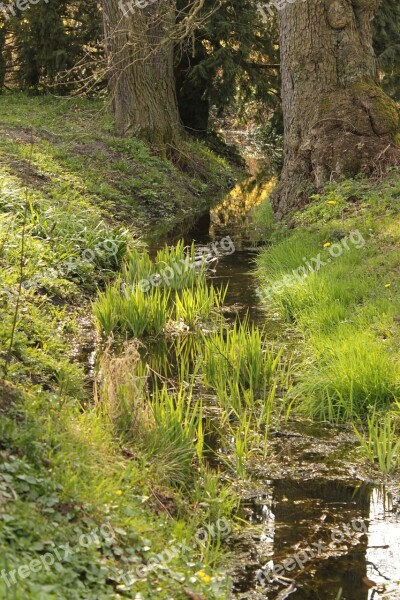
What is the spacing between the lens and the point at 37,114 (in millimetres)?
20438

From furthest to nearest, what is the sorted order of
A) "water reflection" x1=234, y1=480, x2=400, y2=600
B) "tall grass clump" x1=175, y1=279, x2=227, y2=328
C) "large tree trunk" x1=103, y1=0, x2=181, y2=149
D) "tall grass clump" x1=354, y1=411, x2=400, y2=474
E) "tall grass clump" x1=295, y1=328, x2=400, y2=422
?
"large tree trunk" x1=103, y1=0, x2=181, y2=149 < "tall grass clump" x1=175, y1=279, x2=227, y2=328 < "tall grass clump" x1=295, y1=328, x2=400, y2=422 < "tall grass clump" x1=354, y1=411, x2=400, y2=474 < "water reflection" x1=234, y1=480, x2=400, y2=600

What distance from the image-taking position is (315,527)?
4.70 meters

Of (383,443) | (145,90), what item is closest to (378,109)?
(383,443)

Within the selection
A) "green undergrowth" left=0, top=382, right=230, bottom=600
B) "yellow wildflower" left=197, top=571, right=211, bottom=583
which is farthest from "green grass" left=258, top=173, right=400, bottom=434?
"yellow wildflower" left=197, top=571, right=211, bottom=583

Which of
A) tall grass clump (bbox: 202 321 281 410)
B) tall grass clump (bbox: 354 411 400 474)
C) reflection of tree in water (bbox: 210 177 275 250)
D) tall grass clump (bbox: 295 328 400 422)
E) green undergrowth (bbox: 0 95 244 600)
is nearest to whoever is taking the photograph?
green undergrowth (bbox: 0 95 244 600)

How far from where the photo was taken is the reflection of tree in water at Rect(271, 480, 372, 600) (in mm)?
4176

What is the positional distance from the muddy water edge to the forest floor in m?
0.02

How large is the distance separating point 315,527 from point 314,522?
6 cm

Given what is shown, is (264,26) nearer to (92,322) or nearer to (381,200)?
(381,200)

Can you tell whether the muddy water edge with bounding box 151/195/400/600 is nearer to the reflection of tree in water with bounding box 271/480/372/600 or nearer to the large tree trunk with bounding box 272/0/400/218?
the reflection of tree in water with bounding box 271/480/372/600

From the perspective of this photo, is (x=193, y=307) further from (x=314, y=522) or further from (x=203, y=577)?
(x=203, y=577)

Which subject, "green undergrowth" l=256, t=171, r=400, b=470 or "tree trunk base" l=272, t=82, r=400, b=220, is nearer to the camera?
"green undergrowth" l=256, t=171, r=400, b=470

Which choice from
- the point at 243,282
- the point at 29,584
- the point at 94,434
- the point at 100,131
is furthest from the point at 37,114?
the point at 29,584

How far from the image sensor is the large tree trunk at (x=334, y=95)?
37.3 feet
